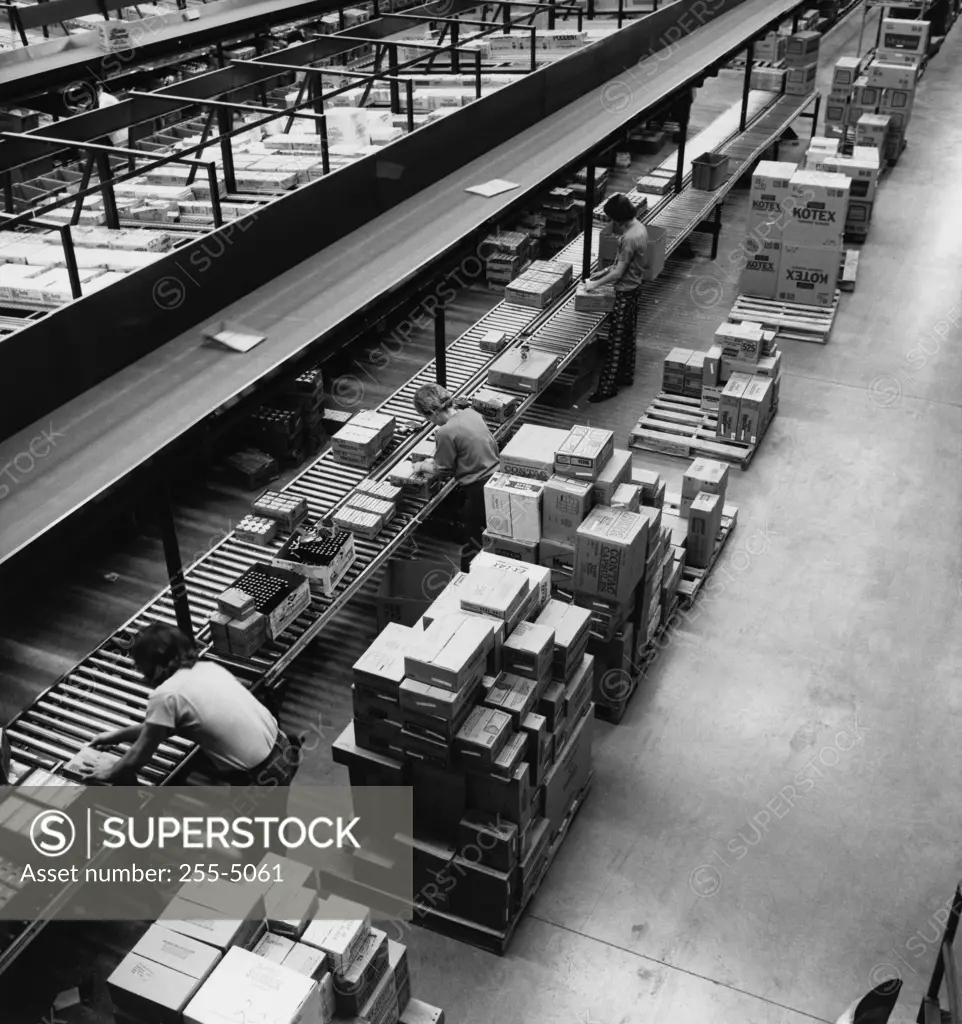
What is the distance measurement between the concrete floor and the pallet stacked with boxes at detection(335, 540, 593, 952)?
13.3 inches

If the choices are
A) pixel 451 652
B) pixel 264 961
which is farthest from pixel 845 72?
pixel 264 961

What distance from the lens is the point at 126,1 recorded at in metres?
11.3

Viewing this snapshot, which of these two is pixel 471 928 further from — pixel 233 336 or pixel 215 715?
pixel 233 336

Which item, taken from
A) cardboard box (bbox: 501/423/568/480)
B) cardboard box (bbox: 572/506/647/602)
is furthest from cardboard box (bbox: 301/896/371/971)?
cardboard box (bbox: 501/423/568/480)

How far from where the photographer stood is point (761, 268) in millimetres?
11430

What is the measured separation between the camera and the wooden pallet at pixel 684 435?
8.89 metres

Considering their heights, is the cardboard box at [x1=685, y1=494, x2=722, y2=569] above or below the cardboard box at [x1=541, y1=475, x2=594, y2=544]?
below

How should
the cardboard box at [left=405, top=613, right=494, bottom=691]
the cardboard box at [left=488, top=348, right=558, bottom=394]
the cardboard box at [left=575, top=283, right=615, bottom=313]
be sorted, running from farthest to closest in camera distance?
the cardboard box at [left=575, top=283, right=615, bottom=313], the cardboard box at [left=488, top=348, right=558, bottom=394], the cardboard box at [left=405, top=613, right=494, bottom=691]

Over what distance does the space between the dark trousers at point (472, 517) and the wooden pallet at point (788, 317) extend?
192 inches

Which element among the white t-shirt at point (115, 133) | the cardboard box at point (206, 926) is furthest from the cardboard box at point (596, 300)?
the cardboard box at point (206, 926)

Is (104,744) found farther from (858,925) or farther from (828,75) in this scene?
(828,75)

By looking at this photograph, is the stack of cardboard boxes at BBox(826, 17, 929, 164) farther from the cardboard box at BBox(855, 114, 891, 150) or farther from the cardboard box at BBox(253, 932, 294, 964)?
the cardboard box at BBox(253, 932, 294, 964)

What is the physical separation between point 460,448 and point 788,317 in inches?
228

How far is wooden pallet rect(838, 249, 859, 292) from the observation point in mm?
12055
